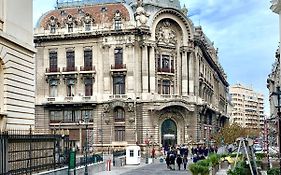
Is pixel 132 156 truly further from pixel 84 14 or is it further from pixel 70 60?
pixel 84 14

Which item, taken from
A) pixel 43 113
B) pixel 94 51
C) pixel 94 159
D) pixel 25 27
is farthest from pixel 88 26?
pixel 25 27

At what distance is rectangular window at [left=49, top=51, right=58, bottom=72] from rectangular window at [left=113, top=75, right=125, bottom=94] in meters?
8.34

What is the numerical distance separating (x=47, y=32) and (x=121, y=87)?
12837 mm

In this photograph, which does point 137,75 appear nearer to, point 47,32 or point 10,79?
point 47,32

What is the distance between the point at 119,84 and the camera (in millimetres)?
70562

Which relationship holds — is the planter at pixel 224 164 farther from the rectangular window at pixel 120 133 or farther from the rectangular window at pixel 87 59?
the rectangular window at pixel 87 59

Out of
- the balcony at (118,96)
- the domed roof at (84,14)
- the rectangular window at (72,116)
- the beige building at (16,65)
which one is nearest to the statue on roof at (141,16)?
the domed roof at (84,14)

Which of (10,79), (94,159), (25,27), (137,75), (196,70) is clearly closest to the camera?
(10,79)

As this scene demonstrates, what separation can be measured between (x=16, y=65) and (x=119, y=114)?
43.1 meters

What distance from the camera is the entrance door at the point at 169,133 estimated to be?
236 ft

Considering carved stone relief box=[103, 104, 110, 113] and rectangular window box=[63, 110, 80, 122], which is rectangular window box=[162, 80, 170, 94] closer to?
carved stone relief box=[103, 104, 110, 113]

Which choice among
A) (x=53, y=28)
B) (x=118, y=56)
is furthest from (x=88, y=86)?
(x=53, y=28)

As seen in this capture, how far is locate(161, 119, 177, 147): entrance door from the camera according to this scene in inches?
2835

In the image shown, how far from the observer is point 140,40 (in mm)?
70312
